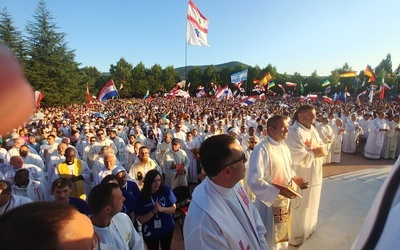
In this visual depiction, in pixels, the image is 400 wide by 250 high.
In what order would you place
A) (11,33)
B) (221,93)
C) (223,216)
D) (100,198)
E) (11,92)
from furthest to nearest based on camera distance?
1. (11,33)
2. (221,93)
3. (100,198)
4. (223,216)
5. (11,92)

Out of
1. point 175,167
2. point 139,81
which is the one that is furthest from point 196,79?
point 175,167

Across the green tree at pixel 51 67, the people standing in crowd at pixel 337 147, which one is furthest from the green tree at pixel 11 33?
the people standing in crowd at pixel 337 147

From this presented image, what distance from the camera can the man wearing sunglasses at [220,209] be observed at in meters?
1.90

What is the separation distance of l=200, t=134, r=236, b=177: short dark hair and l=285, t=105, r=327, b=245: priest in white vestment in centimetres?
250

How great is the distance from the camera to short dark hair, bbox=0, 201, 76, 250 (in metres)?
1.06

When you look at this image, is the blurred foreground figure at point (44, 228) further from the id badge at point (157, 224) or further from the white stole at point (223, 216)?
the id badge at point (157, 224)

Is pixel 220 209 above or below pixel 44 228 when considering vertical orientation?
below

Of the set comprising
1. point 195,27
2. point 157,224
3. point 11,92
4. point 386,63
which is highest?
point 386,63

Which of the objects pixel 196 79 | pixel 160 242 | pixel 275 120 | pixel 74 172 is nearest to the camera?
pixel 275 120

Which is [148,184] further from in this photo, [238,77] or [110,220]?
[238,77]

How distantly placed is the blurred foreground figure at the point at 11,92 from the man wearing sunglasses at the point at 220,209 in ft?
4.91

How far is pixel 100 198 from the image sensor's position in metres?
2.38

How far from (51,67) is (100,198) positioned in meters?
43.1

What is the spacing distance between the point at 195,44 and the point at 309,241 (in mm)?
11451
